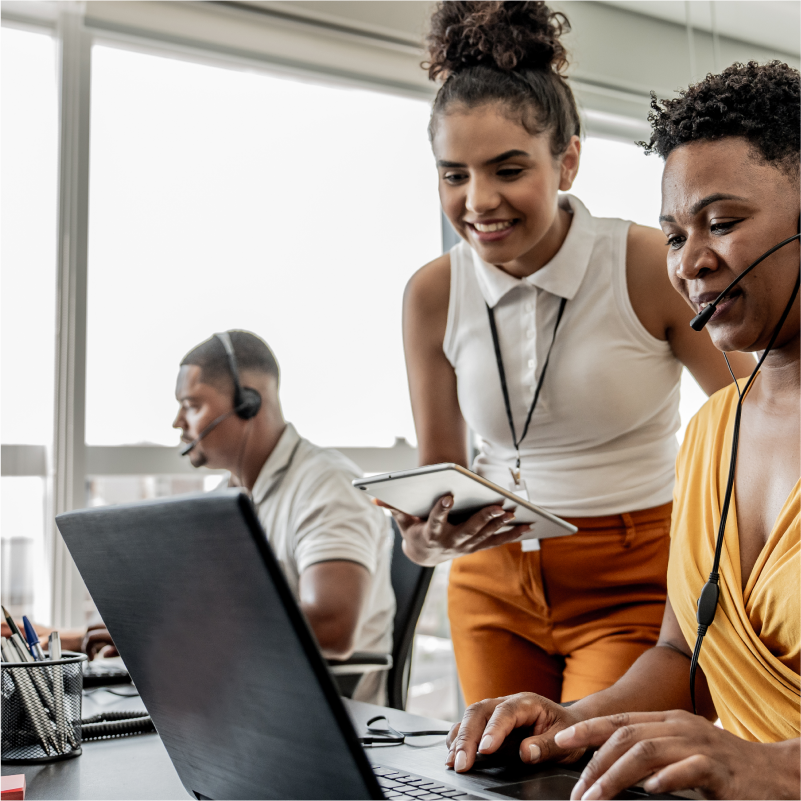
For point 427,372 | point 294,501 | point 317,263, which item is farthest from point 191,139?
point 427,372

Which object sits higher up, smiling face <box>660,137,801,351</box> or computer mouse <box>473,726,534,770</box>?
smiling face <box>660,137,801,351</box>

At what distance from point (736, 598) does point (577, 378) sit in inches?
24.8

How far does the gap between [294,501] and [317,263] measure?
1344 millimetres

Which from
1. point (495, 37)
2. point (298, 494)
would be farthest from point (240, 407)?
point (495, 37)

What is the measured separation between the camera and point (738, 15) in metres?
3.55

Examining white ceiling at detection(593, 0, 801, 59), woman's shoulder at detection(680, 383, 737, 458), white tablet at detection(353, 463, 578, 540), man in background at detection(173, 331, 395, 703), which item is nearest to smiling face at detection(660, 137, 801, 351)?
woman's shoulder at detection(680, 383, 737, 458)

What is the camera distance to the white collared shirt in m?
1.95

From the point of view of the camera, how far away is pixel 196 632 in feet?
1.83

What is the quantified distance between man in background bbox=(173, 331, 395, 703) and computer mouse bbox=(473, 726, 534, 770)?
0.92 metres

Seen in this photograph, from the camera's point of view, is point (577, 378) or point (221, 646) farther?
point (577, 378)

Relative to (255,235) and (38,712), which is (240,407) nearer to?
(255,235)

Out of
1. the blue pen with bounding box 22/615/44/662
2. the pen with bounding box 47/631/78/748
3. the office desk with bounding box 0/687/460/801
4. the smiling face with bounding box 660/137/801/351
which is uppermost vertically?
the smiling face with bounding box 660/137/801/351

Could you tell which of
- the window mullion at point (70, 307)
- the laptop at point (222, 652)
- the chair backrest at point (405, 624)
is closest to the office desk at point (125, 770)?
the laptop at point (222, 652)

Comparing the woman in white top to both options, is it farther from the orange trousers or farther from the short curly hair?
the short curly hair
